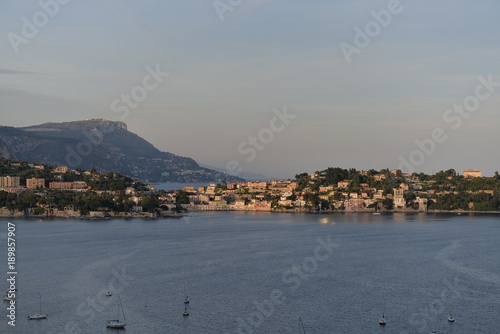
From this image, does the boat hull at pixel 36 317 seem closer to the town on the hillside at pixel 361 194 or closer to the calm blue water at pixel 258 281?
the calm blue water at pixel 258 281

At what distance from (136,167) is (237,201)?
87966mm

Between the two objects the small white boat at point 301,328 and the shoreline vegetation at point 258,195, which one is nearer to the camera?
the small white boat at point 301,328

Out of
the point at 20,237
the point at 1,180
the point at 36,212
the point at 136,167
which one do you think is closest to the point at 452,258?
the point at 20,237

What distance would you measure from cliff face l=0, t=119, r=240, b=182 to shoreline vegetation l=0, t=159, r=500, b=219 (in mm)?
38679

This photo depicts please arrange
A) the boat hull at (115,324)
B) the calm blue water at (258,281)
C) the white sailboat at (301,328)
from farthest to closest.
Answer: the calm blue water at (258,281), the boat hull at (115,324), the white sailboat at (301,328)

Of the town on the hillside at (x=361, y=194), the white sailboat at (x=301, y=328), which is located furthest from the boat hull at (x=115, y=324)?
the town on the hillside at (x=361, y=194)

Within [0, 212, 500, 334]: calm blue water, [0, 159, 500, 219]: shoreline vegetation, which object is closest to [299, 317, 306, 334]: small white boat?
[0, 212, 500, 334]: calm blue water

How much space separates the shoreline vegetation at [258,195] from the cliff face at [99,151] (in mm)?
38679

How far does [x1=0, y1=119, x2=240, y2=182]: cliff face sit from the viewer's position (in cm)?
13625

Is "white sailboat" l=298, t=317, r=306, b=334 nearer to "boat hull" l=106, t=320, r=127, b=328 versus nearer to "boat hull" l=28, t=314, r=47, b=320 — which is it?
"boat hull" l=106, t=320, r=127, b=328

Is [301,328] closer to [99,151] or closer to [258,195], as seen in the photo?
[258,195]

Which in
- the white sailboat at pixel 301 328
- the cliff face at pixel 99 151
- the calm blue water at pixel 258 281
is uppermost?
the cliff face at pixel 99 151

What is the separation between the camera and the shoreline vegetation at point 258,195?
61625 mm

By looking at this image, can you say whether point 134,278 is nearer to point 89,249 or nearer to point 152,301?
point 152,301
